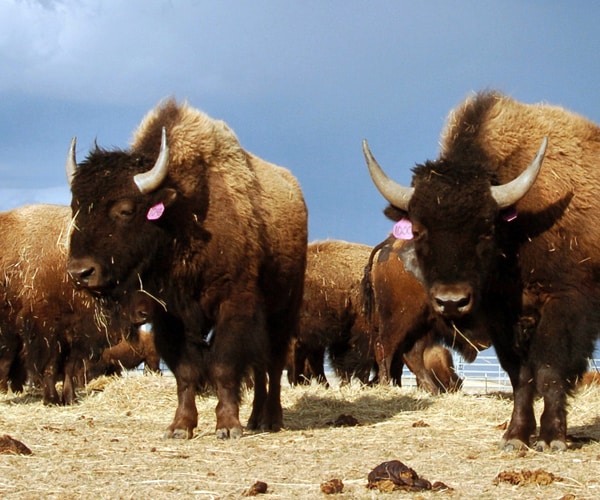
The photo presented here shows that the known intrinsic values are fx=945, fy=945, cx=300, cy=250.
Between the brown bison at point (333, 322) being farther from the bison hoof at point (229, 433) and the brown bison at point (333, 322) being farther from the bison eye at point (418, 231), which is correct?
the bison eye at point (418, 231)

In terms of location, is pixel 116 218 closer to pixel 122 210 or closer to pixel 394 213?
pixel 122 210

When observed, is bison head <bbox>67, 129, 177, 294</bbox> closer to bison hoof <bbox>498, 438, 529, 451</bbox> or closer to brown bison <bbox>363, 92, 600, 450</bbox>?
brown bison <bbox>363, 92, 600, 450</bbox>

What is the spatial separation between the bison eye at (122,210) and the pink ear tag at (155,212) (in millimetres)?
152

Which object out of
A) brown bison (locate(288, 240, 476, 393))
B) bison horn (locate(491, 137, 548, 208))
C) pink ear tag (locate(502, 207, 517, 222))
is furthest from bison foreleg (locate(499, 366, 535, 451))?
brown bison (locate(288, 240, 476, 393))

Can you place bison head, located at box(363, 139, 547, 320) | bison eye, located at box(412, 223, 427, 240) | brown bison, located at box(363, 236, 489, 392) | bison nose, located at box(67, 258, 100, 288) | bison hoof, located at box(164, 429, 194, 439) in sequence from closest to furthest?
1. bison head, located at box(363, 139, 547, 320)
2. bison eye, located at box(412, 223, 427, 240)
3. bison nose, located at box(67, 258, 100, 288)
4. bison hoof, located at box(164, 429, 194, 439)
5. brown bison, located at box(363, 236, 489, 392)

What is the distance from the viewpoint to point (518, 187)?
266 inches

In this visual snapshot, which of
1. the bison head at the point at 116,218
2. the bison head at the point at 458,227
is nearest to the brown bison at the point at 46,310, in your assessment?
the bison head at the point at 116,218

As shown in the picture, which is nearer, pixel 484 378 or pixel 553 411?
pixel 553 411

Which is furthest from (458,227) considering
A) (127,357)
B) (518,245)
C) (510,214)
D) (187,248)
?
(127,357)

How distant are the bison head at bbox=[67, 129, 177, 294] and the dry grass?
4.60 ft

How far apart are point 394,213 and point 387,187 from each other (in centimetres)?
20

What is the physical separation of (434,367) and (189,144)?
8144 millimetres

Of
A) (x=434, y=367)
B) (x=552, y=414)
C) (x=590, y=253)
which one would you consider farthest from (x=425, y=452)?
(x=434, y=367)

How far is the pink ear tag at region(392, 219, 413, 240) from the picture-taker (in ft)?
23.0
